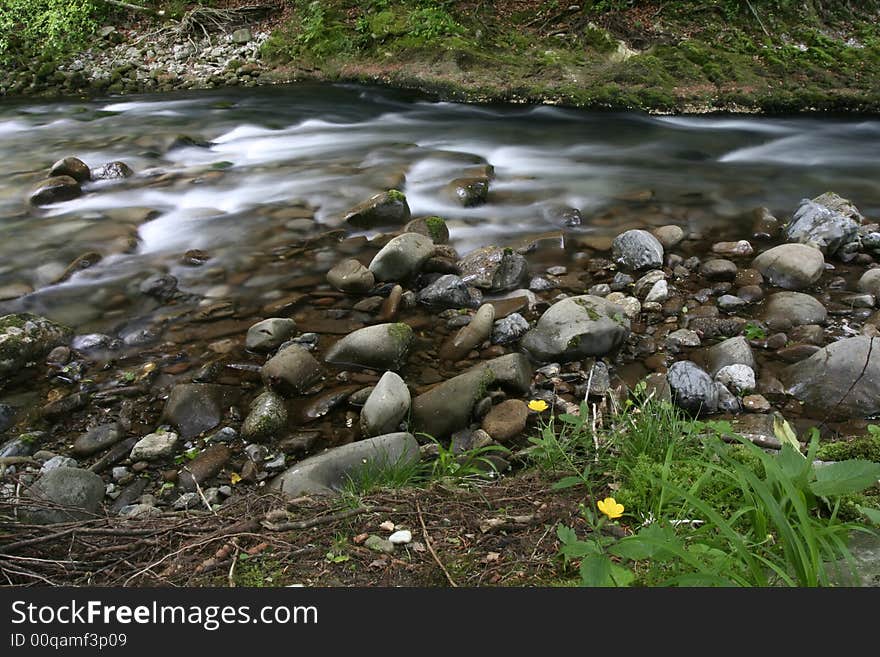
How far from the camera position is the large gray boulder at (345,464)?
282 centimetres

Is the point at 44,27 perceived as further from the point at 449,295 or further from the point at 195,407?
the point at 195,407

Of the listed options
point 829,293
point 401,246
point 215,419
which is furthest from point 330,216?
point 829,293

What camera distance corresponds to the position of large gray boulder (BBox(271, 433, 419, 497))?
9.24 feet

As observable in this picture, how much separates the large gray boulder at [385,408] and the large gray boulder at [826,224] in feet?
12.5

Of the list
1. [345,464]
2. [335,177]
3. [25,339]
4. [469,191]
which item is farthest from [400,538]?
[335,177]

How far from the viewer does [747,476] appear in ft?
5.97

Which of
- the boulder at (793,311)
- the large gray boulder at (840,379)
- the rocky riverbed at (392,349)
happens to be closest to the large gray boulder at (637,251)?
the rocky riverbed at (392,349)

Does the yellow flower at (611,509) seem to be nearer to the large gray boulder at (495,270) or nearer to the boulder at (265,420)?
the boulder at (265,420)

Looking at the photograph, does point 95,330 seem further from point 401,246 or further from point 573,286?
point 573,286

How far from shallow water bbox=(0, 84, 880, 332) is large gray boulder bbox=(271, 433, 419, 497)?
7.25 feet

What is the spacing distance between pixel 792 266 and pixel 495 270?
221cm

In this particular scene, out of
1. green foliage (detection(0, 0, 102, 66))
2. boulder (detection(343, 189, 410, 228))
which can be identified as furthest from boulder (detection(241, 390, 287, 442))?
green foliage (detection(0, 0, 102, 66))

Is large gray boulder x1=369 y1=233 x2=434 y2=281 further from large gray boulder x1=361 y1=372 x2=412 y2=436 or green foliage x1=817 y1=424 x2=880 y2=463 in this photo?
green foliage x1=817 y1=424 x2=880 y2=463

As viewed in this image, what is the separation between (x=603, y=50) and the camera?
10.4 metres
